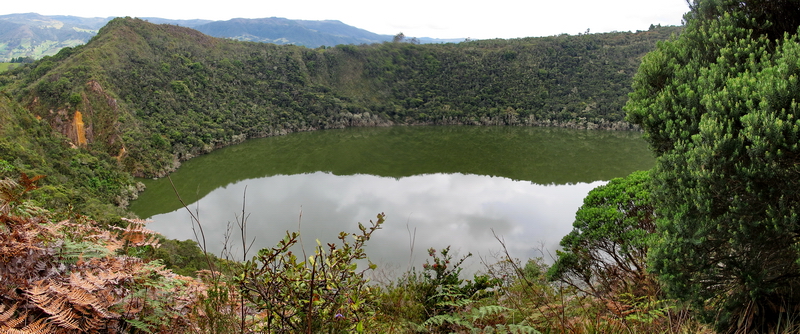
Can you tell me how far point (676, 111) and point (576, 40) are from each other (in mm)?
56232

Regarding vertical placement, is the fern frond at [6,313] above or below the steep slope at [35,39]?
below

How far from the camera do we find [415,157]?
3020 cm

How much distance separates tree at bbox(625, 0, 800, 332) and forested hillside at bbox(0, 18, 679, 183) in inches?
1011

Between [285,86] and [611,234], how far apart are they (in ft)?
138

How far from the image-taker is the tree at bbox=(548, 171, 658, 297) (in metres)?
6.62

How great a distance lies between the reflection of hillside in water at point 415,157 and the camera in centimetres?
2356

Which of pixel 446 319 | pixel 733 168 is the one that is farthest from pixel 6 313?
pixel 733 168

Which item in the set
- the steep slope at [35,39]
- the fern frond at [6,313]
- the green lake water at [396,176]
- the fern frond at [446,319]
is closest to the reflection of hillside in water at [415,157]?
the green lake water at [396,176]

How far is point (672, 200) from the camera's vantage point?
13.3 ft

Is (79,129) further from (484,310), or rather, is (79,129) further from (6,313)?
(484,310)

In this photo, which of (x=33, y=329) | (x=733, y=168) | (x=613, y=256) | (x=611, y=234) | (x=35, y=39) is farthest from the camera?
(x=35, y=39)

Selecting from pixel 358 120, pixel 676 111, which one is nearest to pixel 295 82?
pixel 358 120

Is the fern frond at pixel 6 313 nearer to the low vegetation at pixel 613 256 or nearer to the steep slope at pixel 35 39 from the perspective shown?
the low vegetation at pixel 613 256

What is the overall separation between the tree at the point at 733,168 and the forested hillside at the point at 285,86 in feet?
84.2
